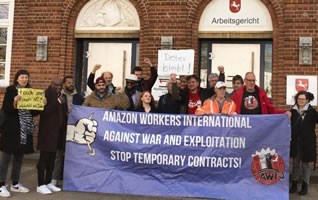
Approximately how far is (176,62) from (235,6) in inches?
94.4

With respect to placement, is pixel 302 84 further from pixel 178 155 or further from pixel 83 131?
pixel 83 131

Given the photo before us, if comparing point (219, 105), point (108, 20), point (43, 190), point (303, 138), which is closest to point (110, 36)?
point (108, 20)

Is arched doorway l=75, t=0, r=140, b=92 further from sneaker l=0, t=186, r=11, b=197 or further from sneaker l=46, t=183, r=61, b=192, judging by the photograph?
sneaker l=0, t=186, r=11, b=197

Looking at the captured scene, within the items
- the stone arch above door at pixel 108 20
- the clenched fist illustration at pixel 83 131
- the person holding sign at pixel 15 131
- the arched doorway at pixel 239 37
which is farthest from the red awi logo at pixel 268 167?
the stone arch above door at pixel 108 20

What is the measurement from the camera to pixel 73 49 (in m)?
8.86

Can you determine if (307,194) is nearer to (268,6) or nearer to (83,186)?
(83,186)

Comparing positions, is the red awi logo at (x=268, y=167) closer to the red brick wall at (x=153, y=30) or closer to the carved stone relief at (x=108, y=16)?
the red brick wall at (x=153, y=30)

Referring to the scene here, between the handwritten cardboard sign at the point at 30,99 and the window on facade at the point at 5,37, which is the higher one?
the window on facade at the point at 5,37

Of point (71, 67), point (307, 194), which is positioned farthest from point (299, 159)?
point (71, 67)

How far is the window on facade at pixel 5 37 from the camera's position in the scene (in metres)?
9.12

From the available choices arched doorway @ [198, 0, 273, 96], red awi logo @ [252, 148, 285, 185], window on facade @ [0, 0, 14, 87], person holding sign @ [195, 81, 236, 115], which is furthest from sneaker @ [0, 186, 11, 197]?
arched doorway @ [198, 0, 273, 96]

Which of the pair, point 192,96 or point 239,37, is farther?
point 239,37

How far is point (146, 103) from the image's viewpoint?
5.82m

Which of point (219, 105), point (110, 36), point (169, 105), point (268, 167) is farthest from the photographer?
point (110, 36)
